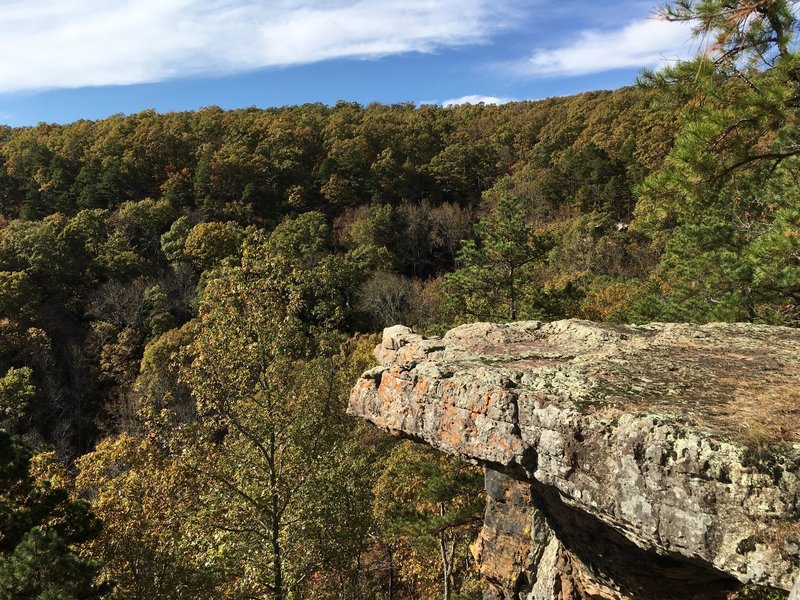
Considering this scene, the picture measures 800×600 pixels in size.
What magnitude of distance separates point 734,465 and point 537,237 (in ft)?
50.6

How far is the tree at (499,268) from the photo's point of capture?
61.7 ft

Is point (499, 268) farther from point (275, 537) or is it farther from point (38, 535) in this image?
point (38, 535)

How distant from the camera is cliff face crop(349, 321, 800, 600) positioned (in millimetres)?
4254

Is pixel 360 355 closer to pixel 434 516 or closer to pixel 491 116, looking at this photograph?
pixel 434 516

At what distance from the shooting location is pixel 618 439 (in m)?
5.03

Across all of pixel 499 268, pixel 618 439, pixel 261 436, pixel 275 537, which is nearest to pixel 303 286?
pixel 261 436

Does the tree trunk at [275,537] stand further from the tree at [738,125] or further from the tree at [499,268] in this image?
the tree at [499,268]

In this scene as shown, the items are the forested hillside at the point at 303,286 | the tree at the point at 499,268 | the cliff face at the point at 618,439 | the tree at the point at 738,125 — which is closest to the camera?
the cliff face at the point at 618,439

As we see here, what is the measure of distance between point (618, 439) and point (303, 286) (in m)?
6.90

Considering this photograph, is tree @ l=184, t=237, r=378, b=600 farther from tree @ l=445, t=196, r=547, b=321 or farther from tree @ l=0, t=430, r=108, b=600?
tree @ l=445, t=196, r=547, b=321

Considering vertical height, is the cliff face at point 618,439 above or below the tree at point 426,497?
above

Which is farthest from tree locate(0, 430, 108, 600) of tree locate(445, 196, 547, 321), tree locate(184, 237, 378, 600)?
tree locate(445, 196, 547, 321)

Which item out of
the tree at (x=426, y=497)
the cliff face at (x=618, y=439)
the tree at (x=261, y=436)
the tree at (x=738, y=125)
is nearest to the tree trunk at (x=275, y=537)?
the tree at (x=261, y=436)

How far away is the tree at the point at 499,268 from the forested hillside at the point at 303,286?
105 mm
